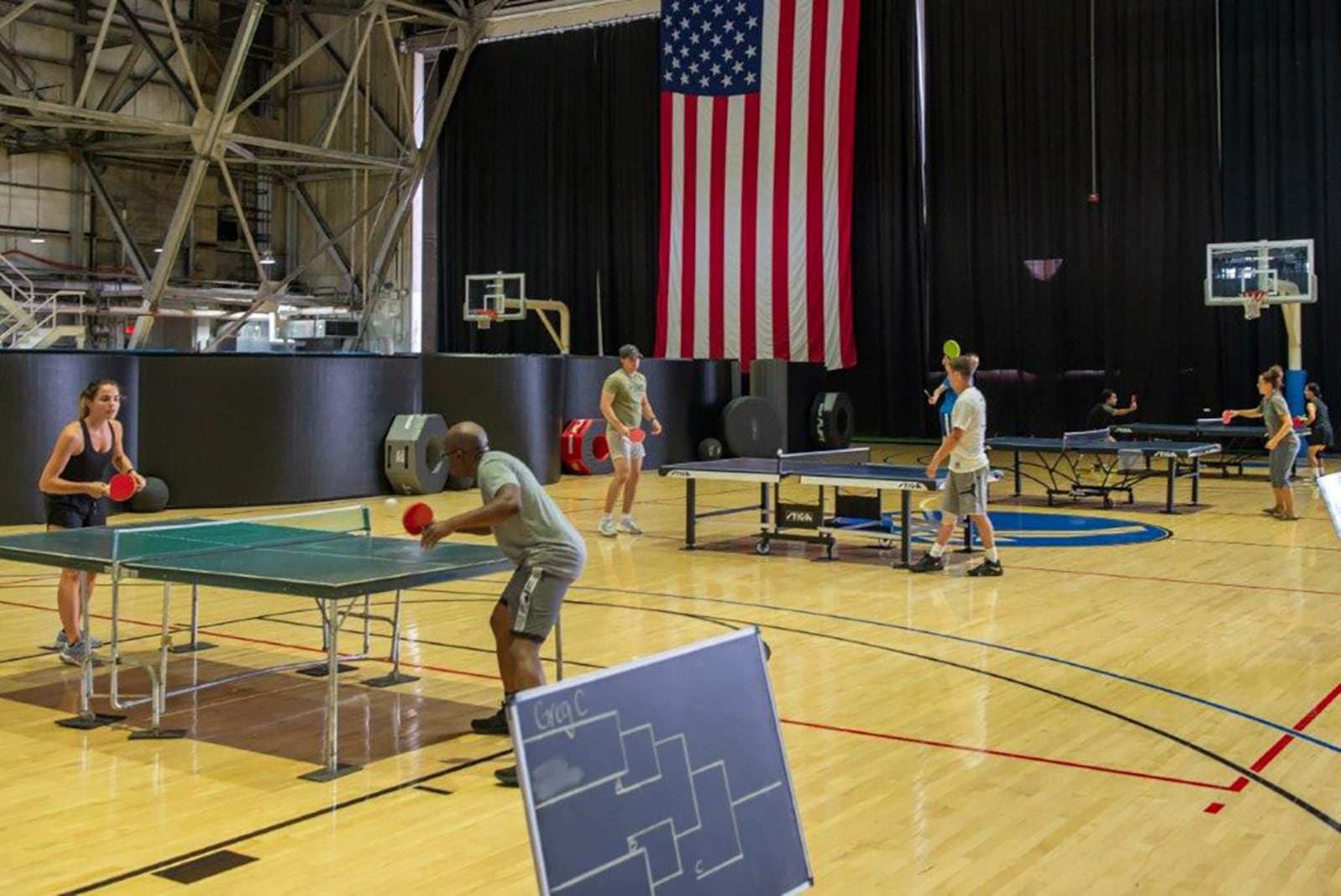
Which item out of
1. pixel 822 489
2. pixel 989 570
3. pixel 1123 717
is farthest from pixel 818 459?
pixel 1123 717

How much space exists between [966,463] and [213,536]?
5759 millimetres

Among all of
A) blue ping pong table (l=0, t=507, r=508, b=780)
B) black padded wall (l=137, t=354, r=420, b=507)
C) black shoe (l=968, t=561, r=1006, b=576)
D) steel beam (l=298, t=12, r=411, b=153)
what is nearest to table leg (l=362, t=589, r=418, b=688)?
blue ping pong table (l=0, t=507, r=508, b=780)

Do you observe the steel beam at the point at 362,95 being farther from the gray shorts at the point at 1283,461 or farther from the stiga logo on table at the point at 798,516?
the gray shorts at the point at 1283,461

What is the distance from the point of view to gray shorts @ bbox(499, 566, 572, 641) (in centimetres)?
620

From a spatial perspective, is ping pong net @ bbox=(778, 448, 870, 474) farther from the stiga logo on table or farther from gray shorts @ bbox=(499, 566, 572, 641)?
gray shorts @ bbox=(499, 566, 572, 641)

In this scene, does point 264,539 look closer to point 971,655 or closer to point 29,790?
point 29,790

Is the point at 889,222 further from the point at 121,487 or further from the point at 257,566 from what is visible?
the point at 257,566

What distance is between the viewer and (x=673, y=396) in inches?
869

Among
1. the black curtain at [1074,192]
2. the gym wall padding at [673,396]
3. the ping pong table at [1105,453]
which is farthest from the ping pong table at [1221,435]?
the gym wall padding at [673,396]

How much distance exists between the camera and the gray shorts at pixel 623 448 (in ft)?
45.7

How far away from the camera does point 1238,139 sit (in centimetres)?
2339

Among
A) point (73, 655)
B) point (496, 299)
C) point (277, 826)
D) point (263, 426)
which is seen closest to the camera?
point (277, 826)

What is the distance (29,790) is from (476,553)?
7.25 ft

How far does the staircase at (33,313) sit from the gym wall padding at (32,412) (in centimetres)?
1104
